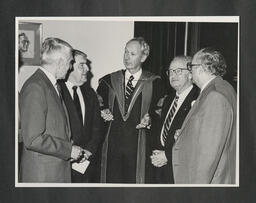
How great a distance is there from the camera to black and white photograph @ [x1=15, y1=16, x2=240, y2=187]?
6.07 feet

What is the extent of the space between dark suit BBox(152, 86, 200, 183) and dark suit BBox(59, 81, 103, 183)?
20 centimetres

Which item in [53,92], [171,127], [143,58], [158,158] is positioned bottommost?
[158,158]

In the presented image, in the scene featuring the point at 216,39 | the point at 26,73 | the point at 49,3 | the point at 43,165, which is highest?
the point at 49,3

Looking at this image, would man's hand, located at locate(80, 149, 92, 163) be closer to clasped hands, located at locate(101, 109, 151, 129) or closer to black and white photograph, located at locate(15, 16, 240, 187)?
black and white photograph, located at locate(15, 16, 240, 187)

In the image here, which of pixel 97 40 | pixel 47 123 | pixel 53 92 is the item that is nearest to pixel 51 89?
pixel 53 92

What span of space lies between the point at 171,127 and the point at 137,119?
0.38ft

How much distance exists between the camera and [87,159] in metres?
1.86

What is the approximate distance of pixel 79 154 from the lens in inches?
72.9

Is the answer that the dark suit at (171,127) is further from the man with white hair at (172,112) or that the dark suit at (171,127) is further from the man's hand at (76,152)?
the man's hand at (76,152)

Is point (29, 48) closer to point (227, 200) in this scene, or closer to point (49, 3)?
point (49, 3)

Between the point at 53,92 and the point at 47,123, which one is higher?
the point at 53,92

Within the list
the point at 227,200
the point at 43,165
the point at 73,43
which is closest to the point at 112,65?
the point at 73,43

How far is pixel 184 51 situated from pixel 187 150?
0.33 m

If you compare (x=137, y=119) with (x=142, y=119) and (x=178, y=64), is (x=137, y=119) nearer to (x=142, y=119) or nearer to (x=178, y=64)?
(x=142, y=119)
